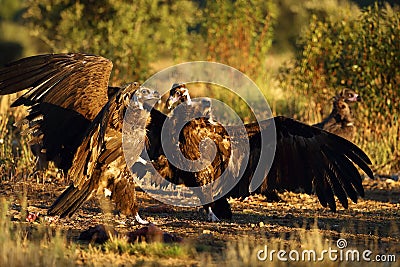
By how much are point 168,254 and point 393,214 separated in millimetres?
4178

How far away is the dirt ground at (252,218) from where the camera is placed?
7.68m

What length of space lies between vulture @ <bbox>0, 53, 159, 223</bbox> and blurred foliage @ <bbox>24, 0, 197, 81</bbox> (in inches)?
398

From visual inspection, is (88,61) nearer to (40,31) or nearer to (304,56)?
(304,56)

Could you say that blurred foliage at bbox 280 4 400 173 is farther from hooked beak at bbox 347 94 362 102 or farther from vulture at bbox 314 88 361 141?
vulture at bbox 314 88 361 141

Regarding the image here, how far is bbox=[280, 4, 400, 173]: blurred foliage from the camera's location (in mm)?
13766

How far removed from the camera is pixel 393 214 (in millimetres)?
9492

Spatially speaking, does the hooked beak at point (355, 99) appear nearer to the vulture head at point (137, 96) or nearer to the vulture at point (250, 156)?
the vulture at point (250, 156)

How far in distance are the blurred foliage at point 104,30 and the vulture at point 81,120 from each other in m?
10.1

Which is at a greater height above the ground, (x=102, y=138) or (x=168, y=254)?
(x=102, y=138)

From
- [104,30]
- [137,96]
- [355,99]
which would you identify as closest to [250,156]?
[137,96]

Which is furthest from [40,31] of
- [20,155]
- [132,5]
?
[20,155]

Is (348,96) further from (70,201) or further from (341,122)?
(70,201)

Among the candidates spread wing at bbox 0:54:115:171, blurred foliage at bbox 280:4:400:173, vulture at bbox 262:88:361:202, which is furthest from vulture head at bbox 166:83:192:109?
blurred foliage at bbox 280:4:400:173

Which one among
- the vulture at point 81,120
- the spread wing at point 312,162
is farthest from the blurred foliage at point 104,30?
the spread wing at point 312,162
